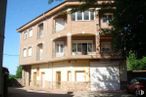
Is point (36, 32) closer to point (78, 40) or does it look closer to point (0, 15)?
point (78, 40)

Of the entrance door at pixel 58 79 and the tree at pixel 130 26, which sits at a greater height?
the tree at pixel 130 26

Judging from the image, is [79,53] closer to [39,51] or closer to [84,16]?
[84,16]

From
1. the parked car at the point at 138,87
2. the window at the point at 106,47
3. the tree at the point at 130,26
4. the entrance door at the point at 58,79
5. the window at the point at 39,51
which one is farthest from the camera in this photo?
the window at the point at 39,51

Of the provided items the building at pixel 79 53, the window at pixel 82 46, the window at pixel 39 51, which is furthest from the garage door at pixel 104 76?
the window at pixel 39 51

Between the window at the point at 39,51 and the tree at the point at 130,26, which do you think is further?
the window at the point at 39,51

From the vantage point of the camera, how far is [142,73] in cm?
3903

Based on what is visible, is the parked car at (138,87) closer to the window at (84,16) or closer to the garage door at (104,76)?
the garage door at (104,76)

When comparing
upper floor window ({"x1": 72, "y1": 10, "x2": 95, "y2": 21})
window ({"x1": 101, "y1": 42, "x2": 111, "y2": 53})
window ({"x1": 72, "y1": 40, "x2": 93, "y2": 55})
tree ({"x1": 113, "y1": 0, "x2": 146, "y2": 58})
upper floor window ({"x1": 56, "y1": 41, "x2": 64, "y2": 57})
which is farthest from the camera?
upper floor window ({"x1": 56, "y1": 41, "x2": 64, "y2": 57})

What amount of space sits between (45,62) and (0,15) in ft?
71.9

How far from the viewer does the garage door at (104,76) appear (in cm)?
3338

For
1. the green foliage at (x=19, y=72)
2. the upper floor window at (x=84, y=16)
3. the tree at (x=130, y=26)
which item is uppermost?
the upper floor window at (x=84, y=16)

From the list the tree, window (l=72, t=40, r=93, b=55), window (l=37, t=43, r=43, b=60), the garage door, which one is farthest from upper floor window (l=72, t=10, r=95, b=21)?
the tree

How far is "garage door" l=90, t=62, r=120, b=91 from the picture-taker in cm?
3338

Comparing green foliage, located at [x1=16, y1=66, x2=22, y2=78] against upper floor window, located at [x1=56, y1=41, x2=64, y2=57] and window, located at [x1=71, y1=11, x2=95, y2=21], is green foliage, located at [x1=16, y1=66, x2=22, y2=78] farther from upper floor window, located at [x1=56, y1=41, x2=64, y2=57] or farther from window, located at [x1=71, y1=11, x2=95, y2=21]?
window, located at [x1=71, y1=11, x2=95, y2=21]
